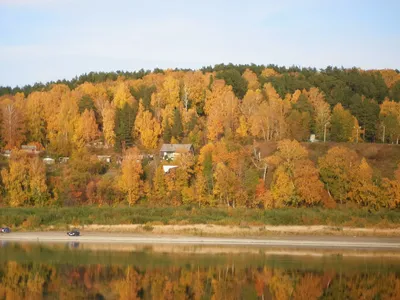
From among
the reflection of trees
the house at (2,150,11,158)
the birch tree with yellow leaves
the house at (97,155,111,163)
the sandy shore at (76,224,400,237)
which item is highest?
the house at (2,150,11,158)

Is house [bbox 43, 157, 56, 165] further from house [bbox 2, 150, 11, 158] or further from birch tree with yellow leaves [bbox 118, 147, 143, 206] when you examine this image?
birch tree with yellow leaves [bbox 118, 147, 143, 206]

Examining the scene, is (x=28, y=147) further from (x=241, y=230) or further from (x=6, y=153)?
(x=241, y=230)

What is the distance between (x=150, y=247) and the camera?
46625 millimetres

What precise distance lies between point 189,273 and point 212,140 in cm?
4935

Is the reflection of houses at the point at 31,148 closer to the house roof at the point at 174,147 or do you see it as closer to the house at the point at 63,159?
the house at the point at 63,159

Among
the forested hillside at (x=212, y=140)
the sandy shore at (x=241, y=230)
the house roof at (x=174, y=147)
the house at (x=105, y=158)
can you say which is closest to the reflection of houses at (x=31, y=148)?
the forested hillside at (x=212, y=140)

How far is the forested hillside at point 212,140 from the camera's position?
64250 millimetres

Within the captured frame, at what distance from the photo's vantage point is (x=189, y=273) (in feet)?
118

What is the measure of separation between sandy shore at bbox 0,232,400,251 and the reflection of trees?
34.7ft

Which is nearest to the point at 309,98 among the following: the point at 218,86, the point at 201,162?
the point at 218,86

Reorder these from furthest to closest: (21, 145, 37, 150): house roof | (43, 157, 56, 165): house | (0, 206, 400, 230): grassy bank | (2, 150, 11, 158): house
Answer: (21, 145, 37, 150): house roof, (2, 150, 11, 158): house, (43, 157, 56, 165): house, (0, 206, 400, 230): grassy bank

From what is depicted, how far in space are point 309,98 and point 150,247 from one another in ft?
196

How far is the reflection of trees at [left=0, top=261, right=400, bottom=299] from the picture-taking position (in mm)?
30719

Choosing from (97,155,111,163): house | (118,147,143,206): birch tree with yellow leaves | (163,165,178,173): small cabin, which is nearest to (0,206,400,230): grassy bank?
(118,147,143,206): birch tree with yellow leaves
